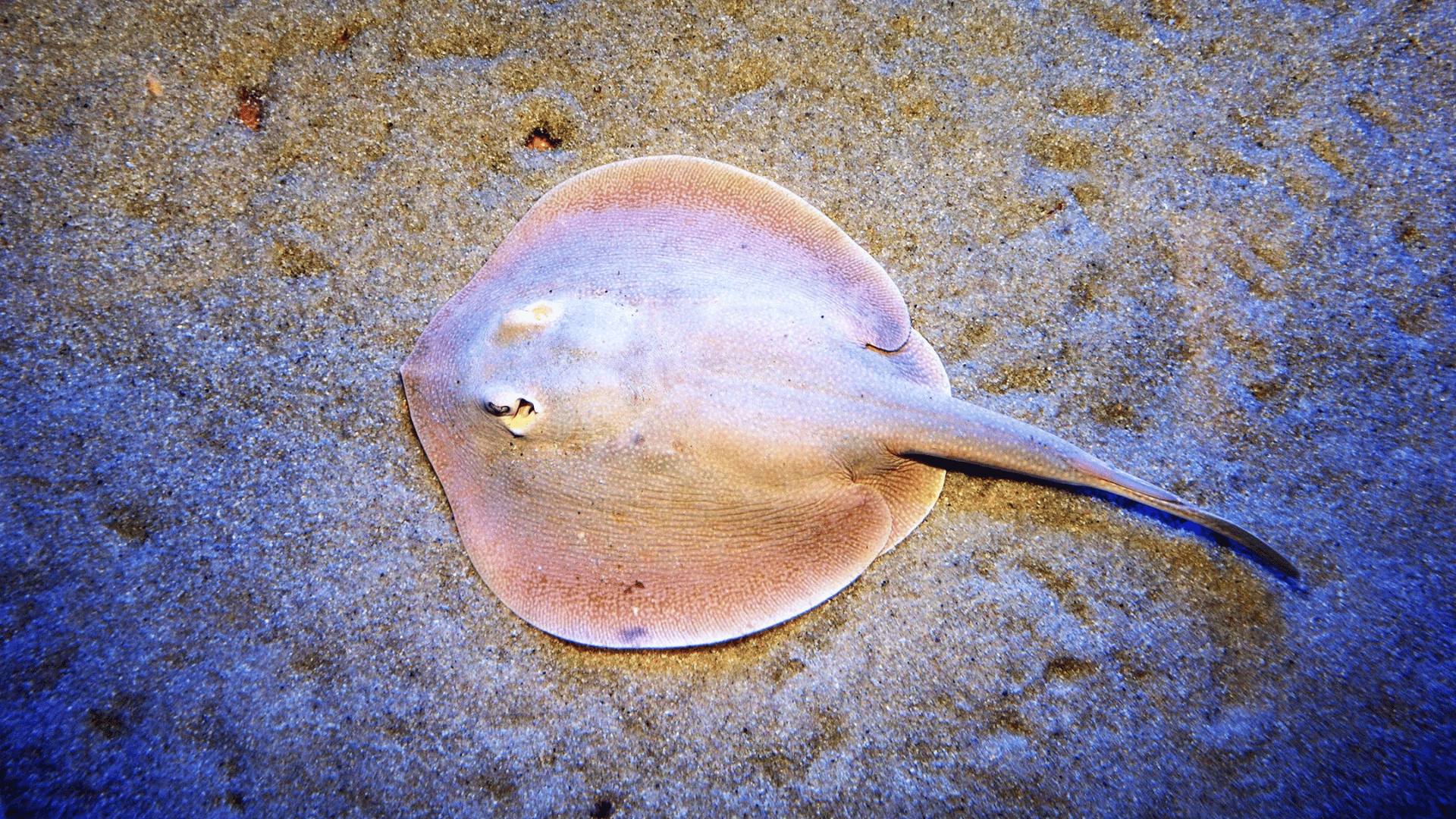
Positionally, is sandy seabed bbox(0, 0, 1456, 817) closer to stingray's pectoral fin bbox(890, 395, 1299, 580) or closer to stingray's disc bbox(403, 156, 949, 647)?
stingray's disc bbox(403, 156, 949, 647)

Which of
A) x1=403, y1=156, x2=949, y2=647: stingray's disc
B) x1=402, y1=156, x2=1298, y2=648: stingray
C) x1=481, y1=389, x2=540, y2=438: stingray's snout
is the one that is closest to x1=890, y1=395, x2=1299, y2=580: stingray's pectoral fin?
x1=402, y1=156, x2=1298, y2=648: stingray

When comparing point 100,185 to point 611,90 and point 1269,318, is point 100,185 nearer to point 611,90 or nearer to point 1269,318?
point 611,90

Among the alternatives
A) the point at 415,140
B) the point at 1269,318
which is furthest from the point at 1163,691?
the point at 415,140

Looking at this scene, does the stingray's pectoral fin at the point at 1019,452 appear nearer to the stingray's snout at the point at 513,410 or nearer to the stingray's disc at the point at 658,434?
the stingray's disc at the point at 658,434

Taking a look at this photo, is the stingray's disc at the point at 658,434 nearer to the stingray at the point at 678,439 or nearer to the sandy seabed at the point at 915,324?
the stingray at the point at 678,439

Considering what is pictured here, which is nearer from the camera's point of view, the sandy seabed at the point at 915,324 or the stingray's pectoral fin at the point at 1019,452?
the stingray's pectoral fin at the point at 1019,452

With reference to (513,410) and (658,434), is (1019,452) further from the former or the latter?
(513,410)

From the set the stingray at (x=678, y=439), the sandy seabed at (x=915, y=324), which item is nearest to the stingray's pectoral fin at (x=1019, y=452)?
the stingray at (x=678, y=439)
